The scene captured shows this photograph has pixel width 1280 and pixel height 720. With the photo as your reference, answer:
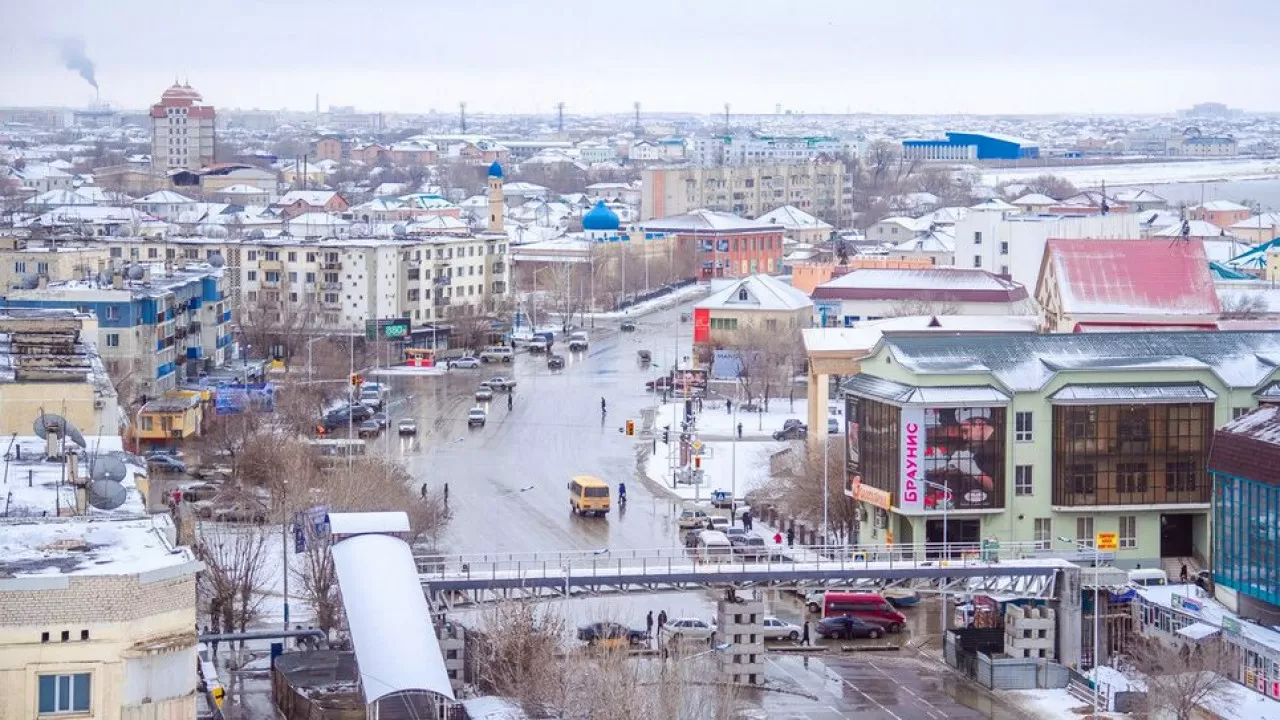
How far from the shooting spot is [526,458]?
1086 inches

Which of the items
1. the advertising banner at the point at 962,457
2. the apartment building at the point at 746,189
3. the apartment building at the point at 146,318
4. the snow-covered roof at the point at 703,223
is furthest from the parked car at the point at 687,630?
the apartment building at the point at 746,189

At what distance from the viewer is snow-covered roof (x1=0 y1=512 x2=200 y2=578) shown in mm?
10227

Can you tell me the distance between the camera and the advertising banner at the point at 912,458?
20.4 metres

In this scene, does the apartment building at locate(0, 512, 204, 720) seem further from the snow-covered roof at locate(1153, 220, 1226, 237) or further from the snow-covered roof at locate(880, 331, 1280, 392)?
the snow-covered roof at locate(1153, 220, 1226, 237)

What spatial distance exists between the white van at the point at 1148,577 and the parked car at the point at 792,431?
28.9 ft

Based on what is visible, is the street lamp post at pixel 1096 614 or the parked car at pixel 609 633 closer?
the street lamp post at pixel 1096 614

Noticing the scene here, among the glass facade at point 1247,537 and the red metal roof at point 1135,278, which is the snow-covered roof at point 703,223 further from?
the glass facade at point 1247,537

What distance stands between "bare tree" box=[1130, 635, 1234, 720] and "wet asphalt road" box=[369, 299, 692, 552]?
634 centimetres

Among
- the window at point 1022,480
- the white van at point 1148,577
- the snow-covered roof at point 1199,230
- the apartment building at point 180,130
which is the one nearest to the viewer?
the white van at point 1148,577

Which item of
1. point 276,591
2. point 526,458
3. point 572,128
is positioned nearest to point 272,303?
point 526,458

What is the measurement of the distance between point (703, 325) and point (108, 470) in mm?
24589

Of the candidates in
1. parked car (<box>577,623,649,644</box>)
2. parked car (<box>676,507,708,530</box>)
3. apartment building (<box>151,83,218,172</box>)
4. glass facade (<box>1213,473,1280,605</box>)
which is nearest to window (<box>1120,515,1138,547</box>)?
glass facade (<box>1213,473,1280,605</box>)

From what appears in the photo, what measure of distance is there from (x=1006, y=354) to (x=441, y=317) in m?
20.9

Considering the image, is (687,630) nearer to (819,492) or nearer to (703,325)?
(819,492)
